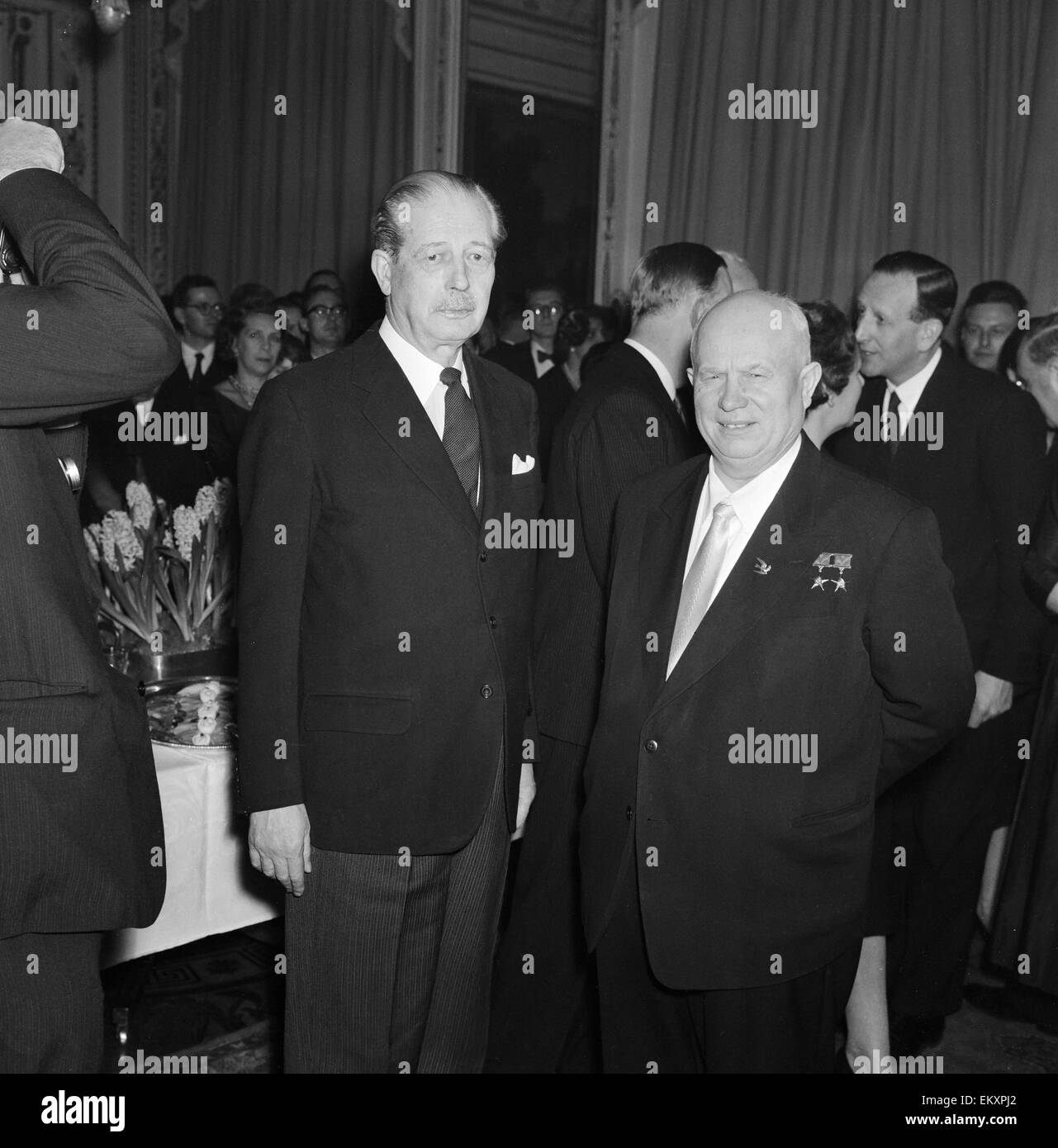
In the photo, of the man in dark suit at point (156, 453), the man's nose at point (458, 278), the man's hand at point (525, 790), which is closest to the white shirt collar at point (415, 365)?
the man's nose at point (458, 278)


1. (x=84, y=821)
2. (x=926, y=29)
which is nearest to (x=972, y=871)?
(x=84, y=821)

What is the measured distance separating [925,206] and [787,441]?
3695mm

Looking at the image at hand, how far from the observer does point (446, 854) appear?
6.34 ft

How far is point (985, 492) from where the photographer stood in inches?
105

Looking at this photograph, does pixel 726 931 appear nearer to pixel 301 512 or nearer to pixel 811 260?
pixel 301 512

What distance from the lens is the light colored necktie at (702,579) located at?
1763 mm

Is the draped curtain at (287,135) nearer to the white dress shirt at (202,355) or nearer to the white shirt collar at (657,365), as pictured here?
the white dress shirt at (202,355)

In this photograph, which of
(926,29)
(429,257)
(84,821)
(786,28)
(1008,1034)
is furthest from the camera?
(786,28)

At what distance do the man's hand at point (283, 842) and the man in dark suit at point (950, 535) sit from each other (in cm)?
144

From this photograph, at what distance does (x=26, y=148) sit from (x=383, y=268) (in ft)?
2.09

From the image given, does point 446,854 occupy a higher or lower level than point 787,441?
lower

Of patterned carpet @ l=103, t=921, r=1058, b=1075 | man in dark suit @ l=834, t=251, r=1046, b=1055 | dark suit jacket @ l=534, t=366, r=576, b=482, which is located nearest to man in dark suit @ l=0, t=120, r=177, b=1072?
patterned carpet @ l=103, t=921, r=1058, b=1075

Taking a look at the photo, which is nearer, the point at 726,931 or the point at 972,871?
the point at 726,931

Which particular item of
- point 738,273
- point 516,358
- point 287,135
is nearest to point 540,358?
point 516,358
